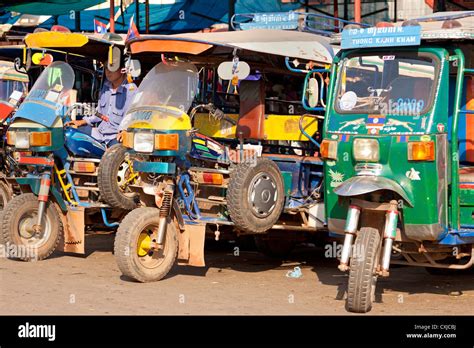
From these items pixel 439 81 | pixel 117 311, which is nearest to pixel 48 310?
pixel 117 311

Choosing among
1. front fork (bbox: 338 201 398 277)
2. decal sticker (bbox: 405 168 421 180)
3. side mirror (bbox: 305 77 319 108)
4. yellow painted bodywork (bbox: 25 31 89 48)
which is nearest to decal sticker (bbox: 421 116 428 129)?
decal sticker (bbox: 405 168 421 180)

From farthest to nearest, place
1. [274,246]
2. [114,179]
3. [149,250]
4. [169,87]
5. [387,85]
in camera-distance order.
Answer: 1. [274,246]
2. [114,179]
3. [169,87]
4. [149,250]
5. [387,85]

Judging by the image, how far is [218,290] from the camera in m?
8.76

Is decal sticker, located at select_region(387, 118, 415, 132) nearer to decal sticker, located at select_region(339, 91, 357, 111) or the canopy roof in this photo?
decal sticker, located at select_region(339, 91, 357, 111)

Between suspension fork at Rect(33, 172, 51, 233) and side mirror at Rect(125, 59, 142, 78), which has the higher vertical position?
side mirror at Rect(125, 59, 142, 78)

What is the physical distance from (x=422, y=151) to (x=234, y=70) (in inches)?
77.8

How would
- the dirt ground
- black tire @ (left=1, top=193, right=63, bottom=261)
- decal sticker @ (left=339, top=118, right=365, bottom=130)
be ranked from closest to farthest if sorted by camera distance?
the dirt ground
decal sticker @ (left=339, top=118, right=365, bottom=130)
black tire @ (left=1, top=193, right=63, bottom=261)

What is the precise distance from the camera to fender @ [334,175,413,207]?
752 cm

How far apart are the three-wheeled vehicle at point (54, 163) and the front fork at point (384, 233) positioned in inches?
135

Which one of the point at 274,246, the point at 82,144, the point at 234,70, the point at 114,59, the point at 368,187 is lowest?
the point at 274,246

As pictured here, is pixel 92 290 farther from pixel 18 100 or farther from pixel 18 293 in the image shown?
pixel 18 100

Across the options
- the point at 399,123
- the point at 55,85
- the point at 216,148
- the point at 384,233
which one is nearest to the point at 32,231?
the point at 55,85

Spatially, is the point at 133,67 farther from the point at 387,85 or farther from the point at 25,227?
the point at 387,85

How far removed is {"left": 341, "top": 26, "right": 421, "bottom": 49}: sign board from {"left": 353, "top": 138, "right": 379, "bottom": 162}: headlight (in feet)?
2.67
